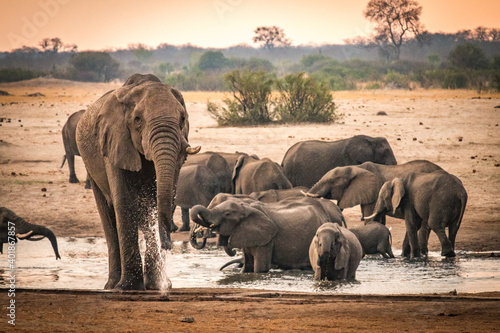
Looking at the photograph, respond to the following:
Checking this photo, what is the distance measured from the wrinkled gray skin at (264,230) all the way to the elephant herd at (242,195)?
0.01 metres

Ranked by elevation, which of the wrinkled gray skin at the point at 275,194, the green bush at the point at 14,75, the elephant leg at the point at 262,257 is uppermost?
the green bush at the point at 14,75

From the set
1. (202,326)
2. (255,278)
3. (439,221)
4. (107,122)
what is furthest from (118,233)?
(439,221)

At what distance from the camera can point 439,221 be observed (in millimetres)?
11109

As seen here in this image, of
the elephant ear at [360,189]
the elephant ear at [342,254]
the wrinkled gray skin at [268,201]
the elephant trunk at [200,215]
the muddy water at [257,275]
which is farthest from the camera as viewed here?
the elephant ear at [360,189]

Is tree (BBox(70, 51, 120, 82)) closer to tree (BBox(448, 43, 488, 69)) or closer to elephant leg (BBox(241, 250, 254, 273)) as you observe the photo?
tree (BBox(448, 43, 488, 69))

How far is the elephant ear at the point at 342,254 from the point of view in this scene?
8.88m

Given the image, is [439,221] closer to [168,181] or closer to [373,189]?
[373,189]

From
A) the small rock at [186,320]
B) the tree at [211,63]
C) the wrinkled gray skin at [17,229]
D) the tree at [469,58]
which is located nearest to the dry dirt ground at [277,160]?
the small rock at [186,320]

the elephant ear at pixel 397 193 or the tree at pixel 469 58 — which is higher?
the tree at pixel 469 58

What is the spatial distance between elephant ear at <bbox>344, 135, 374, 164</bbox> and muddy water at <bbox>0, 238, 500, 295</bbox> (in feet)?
14.1

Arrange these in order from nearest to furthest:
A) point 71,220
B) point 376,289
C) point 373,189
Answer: point 376,289 → point 373,189 → point 71,220

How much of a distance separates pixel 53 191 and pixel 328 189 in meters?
5.76

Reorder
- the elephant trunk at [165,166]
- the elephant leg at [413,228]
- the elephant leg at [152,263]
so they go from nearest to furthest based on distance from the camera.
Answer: the elephant trunk at [165,166]
the elephant leg at [152,263]
the elephant leg at [413,228]

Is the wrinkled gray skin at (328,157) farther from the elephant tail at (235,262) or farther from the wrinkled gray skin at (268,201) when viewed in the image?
the elephant tail at (235,262)
